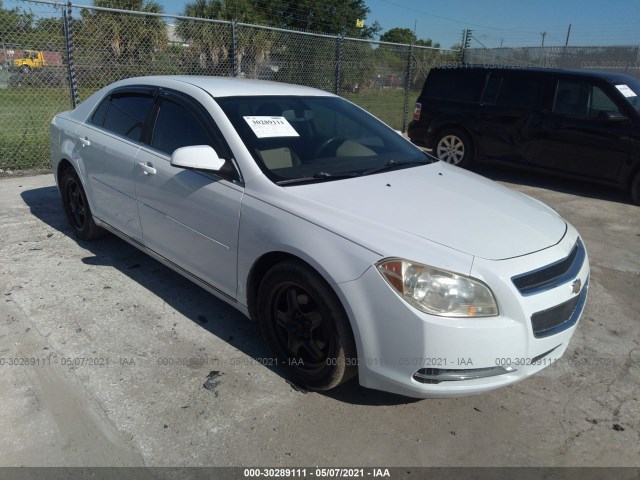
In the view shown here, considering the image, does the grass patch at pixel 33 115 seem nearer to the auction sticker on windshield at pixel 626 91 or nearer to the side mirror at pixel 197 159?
the side mirror at pixel 197 159

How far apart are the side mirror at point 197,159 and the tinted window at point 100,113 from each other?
5.85 feet

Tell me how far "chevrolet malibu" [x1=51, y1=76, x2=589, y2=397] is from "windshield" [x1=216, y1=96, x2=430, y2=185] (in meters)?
0.01

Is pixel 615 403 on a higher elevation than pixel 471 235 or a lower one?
lower

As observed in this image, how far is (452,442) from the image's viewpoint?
8.34 ft

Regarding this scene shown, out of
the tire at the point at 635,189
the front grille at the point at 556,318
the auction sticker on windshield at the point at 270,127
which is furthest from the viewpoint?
the tire at the point at 635,189

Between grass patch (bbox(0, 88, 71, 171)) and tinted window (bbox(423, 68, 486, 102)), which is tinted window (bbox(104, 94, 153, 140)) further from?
tinted window (bbox(423, 68, 486, 102))

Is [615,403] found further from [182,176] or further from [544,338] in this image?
[182,176]

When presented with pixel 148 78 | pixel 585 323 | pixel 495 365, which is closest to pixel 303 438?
pixel 495 365

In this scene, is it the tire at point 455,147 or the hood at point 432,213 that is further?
the tire at point 455,147

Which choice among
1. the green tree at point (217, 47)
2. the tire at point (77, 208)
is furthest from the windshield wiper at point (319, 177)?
the green tree at point (217, 47)

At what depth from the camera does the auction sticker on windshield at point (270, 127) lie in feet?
10.5

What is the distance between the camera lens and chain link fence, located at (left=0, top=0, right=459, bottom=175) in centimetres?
800

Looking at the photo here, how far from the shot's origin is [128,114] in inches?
160

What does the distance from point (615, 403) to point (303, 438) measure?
5.72 ft
